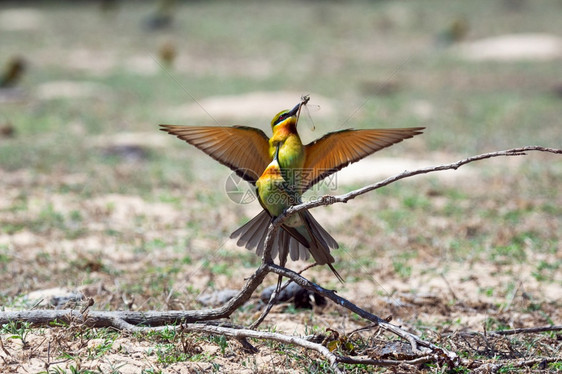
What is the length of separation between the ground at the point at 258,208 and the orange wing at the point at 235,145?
29 centimetres

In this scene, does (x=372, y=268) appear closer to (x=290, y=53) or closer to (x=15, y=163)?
(x=15, y=163)

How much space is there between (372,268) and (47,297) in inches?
79.9

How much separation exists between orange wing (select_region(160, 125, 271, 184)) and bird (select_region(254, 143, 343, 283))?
9 cm

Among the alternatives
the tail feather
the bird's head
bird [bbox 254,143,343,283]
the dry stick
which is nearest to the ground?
the dry stick

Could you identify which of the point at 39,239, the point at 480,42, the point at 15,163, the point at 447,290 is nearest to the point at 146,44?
the point at 480,42

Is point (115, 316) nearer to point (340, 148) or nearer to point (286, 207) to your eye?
point (286, 207)

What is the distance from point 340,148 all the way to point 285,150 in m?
0.26

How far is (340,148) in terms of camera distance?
271 cm

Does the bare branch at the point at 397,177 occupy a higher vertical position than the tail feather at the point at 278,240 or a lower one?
higher

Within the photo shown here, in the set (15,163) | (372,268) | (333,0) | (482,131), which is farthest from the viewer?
(333,0)

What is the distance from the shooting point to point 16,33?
57.9 feet

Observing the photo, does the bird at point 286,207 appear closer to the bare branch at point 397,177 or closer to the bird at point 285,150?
the bird at point 285,150

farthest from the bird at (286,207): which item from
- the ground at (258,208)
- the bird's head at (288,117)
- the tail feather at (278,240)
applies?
the ground at (258,208)

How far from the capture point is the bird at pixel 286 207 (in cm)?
256
